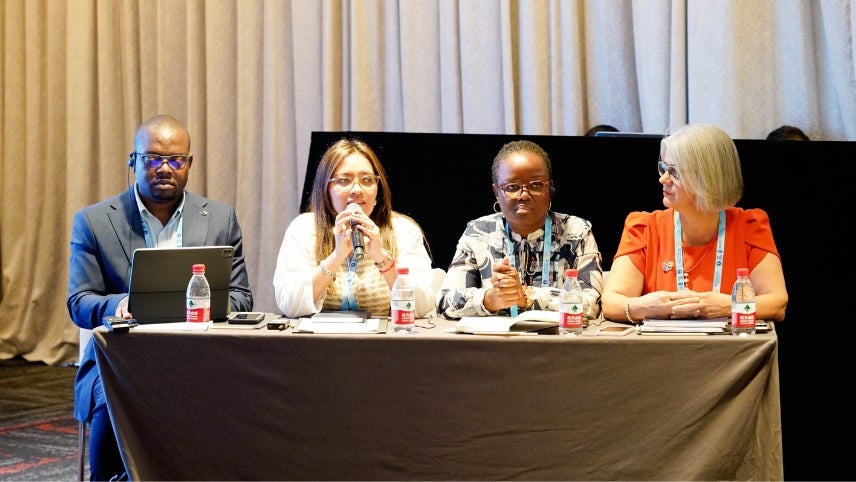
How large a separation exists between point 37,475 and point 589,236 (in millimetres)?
2301

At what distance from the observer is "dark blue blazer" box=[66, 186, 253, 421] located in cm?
348

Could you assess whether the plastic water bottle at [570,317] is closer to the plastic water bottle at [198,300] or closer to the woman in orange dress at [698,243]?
the woman in orange dress at [698,243]

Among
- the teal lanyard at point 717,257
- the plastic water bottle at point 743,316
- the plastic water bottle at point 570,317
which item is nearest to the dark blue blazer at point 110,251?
the plastic water bottle at point 570,317

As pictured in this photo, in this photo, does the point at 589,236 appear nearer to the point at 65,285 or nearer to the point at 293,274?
the point at 293,274

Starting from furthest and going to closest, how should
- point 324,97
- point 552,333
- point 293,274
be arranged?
point 324,97, point 293,274, point 552,333

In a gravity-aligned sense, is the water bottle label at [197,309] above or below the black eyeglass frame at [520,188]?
below

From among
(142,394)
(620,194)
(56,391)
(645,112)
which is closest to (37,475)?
(142,394)

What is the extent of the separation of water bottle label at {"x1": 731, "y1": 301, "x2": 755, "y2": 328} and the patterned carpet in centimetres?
250

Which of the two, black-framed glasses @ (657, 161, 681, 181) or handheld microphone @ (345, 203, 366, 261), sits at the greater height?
black-framed glasses @ (657, 161, 681, 181)

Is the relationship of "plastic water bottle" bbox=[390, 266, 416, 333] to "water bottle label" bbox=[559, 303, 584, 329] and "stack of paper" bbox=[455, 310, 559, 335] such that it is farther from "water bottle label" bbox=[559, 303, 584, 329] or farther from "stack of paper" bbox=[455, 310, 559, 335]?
"water bottle label" bbox=[559, 303, 584, 329]

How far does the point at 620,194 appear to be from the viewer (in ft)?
13.4

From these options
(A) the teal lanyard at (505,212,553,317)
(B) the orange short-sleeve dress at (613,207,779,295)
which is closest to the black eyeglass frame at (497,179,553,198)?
(A) the teal lanyard at (505,212,553,317)

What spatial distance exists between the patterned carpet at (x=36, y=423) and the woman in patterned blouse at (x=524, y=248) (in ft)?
5.55

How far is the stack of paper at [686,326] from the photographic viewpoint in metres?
2.79
